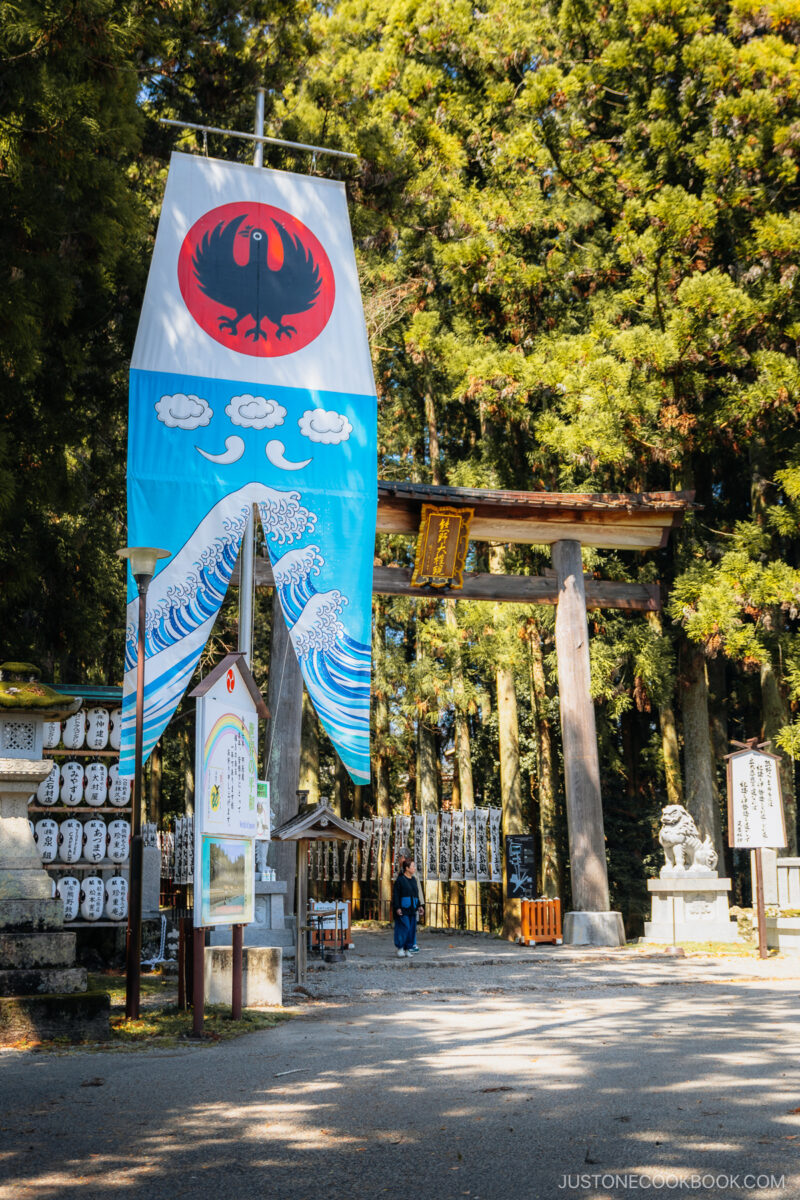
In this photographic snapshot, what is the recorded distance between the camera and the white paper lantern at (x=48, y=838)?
1071 cm

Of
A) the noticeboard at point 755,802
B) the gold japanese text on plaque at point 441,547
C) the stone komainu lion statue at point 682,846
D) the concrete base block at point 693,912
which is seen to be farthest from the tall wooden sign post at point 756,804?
the gold japanese text on plaque at point 441,547

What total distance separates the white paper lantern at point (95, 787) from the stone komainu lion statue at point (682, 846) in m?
7.19

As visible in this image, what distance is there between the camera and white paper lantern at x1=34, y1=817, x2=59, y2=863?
1071 centimetres

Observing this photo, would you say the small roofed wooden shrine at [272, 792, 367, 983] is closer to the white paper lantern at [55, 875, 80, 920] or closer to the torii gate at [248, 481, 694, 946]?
the white paper lantern at [55, 875, 80, 920]

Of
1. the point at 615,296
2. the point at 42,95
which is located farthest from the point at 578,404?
the point at 42,95

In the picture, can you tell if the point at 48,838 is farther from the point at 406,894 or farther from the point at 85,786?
the point at 406,894

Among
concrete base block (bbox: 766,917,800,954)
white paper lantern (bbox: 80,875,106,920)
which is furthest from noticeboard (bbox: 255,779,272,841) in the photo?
concrete base block (bbox: 766,917,800,954)

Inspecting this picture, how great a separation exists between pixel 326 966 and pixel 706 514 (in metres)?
11.4

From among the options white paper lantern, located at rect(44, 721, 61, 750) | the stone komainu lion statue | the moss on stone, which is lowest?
the stone komainu lion statue

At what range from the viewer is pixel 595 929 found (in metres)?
13.5

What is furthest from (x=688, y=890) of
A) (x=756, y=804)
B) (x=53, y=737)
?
(x=53, y=737)

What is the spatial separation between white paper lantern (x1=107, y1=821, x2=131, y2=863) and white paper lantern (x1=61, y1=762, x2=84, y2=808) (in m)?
0.47

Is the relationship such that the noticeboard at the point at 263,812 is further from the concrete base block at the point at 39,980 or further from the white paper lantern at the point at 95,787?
the concrete base block at the point at 39,980

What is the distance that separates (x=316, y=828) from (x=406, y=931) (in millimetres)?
3085
